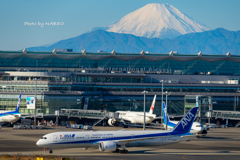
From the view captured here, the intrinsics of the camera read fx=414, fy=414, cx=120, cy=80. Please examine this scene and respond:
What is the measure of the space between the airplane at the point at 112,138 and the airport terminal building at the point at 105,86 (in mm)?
77087

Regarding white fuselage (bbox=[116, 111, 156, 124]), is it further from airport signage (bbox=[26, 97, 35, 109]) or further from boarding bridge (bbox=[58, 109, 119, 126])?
airport signage (bbox=[26, 97, 35, 109])

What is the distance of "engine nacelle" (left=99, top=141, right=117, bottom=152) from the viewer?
64188 mm

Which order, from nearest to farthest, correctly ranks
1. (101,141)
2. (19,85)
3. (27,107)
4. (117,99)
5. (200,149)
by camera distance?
(101,141) → (200,149) → (27,107) → (19,85) → (117,99)

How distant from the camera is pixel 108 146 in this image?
64.4m

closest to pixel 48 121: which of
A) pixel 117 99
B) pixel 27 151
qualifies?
pixel 117 99

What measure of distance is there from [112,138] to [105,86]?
10644 centimetres

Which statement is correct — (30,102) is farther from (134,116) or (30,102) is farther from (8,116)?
(134,116)

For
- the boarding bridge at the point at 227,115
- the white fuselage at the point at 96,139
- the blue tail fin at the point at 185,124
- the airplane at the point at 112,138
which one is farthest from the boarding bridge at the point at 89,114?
the white fuselage at the point at 96,139

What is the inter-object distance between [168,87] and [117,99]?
21.8 m

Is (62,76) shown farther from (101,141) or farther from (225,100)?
(101,141)

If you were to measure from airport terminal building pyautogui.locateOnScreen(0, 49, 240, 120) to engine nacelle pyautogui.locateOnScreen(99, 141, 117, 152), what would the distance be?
83815 mm

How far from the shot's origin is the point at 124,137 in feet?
217

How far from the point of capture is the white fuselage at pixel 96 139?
6319 cm

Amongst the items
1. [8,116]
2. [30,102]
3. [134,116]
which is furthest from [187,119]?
[30,102]
